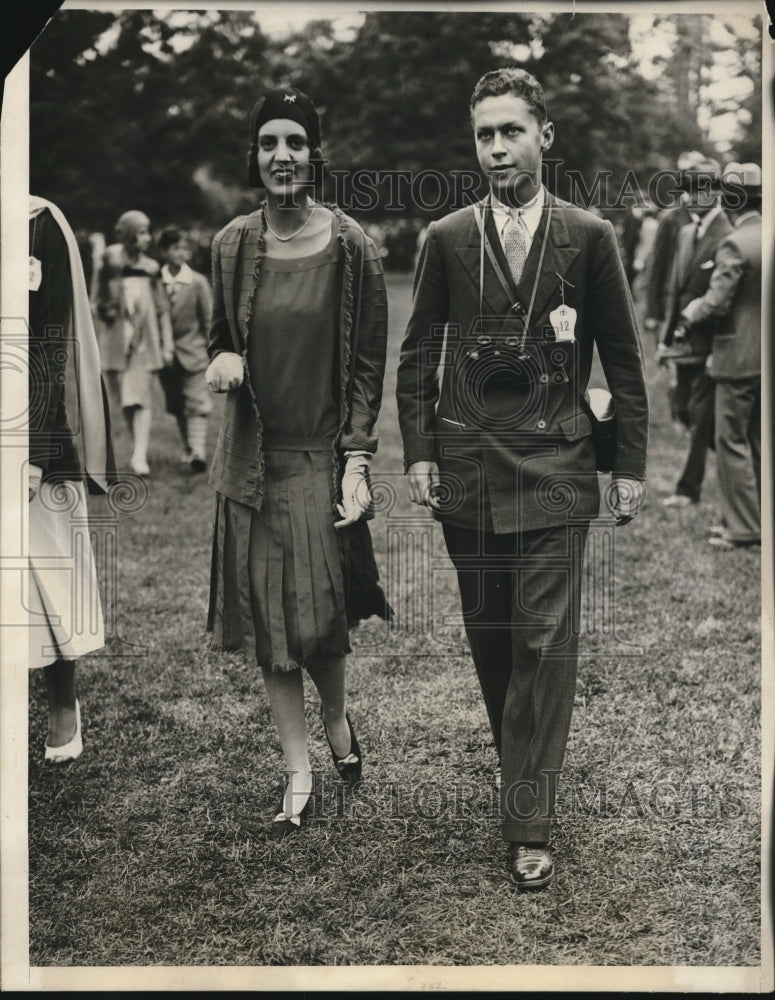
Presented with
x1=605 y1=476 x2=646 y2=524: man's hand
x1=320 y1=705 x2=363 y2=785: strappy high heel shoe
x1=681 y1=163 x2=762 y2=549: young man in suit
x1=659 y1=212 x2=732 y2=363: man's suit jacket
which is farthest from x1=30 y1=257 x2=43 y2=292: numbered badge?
x1=659 y1=212 x2=732 y2=363: man's suit jacket

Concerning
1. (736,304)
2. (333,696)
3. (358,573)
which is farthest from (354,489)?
(736,304)

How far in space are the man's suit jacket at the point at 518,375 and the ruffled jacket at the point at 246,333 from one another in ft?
0.40

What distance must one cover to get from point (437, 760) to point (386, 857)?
19.0 inches

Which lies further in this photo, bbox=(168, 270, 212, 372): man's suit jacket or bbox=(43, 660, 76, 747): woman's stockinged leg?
bbox=(168, 270, 212, 372): man's suit jacket

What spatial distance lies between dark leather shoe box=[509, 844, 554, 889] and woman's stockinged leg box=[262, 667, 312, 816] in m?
0.76

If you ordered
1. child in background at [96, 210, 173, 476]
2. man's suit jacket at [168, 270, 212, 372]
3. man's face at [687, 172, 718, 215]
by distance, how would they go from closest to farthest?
man's face at [687, 172, 718, 215] < child in background at [96, 210, 173, 476] < man's suit jacket at [168, 270, 212, 372]

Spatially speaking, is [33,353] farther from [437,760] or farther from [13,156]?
[437,760]

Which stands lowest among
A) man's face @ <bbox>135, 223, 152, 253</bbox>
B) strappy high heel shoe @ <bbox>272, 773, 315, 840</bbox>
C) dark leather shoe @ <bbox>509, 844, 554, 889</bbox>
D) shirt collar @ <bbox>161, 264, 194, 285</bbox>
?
dark leather shoe @ <bbox>509, 844, 554, 889</bbox>

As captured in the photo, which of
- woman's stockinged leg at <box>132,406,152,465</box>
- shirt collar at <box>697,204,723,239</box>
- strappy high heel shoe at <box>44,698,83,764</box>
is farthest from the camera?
woman's stockinged leg at <box>132,406,152,465</box>

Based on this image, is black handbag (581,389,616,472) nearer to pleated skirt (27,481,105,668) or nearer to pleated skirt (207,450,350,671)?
pleated skirt (207,450,350,671)

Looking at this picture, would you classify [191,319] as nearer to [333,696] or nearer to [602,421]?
[333,696]

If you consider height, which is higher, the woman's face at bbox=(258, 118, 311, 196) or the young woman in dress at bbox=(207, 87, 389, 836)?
the woman's face at bbox=(258, 118, 311, 196)

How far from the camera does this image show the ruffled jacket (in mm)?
3916

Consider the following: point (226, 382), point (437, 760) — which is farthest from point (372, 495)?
point (437, 760)
